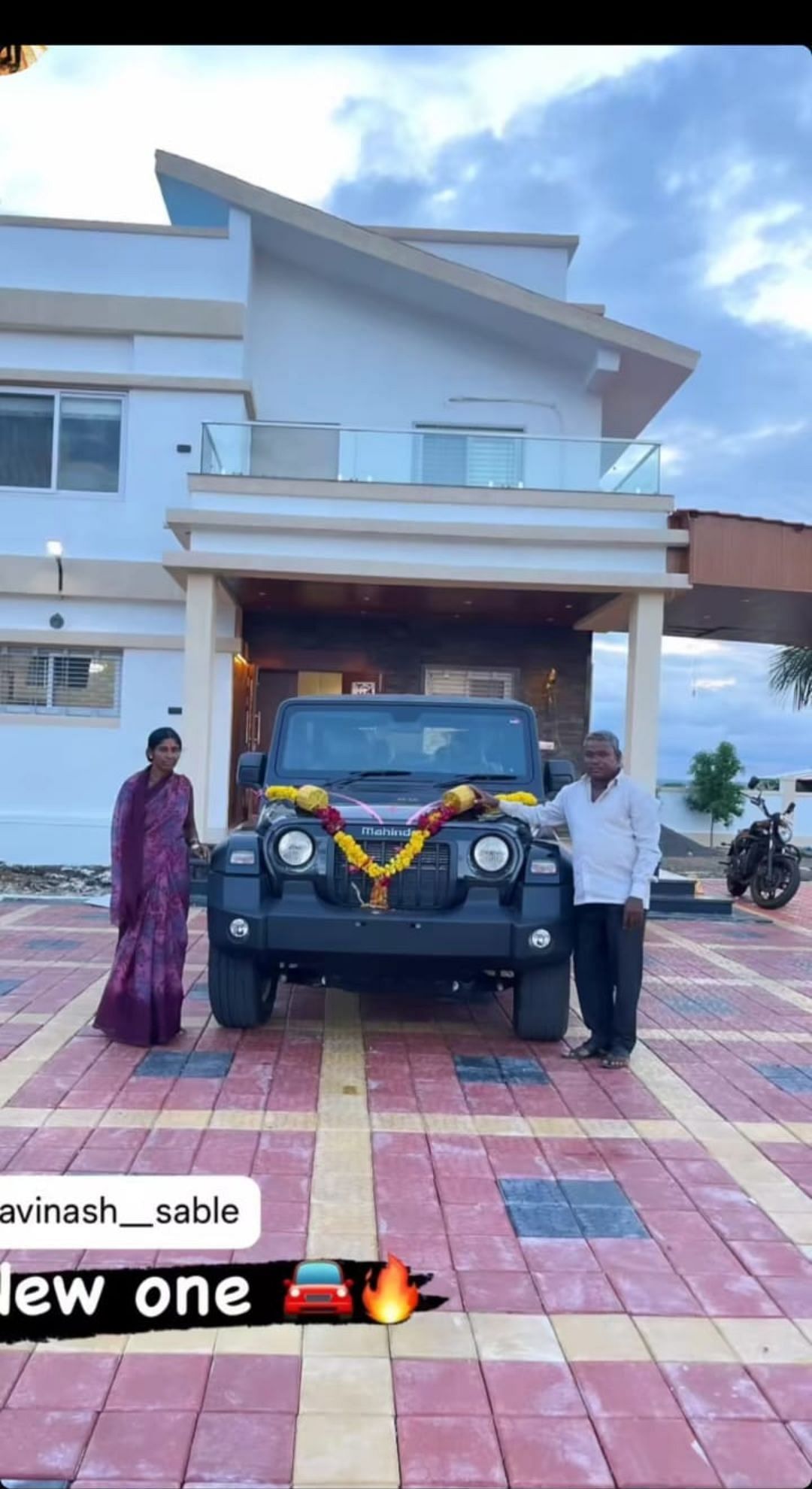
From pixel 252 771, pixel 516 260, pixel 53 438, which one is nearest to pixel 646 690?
pixel 252 771

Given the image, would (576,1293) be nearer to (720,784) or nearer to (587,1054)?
(587,1054)

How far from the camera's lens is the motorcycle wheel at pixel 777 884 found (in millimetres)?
11352

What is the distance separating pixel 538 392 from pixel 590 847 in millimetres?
11825

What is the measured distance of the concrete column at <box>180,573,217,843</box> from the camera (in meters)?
11.9

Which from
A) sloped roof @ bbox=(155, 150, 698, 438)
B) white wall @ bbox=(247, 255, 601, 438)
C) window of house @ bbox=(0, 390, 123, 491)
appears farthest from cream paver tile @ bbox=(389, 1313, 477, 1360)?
white wall @ bbox=(247, 255, 601, 438)

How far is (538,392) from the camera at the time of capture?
1554 centimetres

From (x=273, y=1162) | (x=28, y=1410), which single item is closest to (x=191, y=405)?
(x=273, y=1162)

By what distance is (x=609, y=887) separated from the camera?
5113 mm

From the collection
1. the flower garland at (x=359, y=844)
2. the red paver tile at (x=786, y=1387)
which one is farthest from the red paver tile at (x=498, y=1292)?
the flower garland at (x=359, y=844)

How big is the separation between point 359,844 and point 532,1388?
2.86 meters

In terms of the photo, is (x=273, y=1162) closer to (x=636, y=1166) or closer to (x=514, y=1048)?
(x=636, y=1166)

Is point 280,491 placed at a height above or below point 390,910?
above

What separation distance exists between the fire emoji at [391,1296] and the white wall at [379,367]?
534 inches

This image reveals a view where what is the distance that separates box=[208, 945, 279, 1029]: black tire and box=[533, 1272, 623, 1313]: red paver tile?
8.33ft
